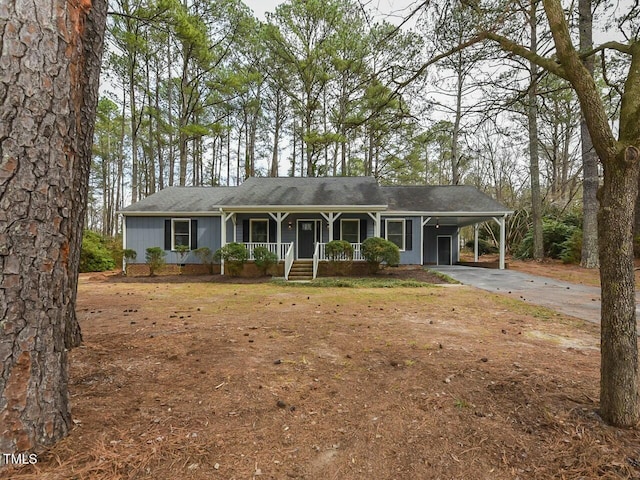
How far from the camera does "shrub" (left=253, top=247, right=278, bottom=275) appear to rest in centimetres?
1166

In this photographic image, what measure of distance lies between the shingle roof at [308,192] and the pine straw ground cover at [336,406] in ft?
28.7

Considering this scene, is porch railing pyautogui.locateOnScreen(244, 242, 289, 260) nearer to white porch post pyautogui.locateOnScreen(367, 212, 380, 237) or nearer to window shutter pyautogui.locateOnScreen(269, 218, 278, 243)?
window shutter pyautogui.locateOnScreen(269, 218, 278, 243)

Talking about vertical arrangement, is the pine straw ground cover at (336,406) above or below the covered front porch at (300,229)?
below

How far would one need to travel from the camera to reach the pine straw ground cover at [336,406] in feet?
5.06

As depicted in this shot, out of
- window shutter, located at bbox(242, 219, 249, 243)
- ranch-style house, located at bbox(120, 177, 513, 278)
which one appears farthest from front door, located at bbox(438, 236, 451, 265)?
window shutter, located at bbox(242, 219, 249, 243)

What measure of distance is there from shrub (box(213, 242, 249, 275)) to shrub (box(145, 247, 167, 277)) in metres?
2.92

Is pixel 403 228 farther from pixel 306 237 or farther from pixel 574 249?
pixel 574 249

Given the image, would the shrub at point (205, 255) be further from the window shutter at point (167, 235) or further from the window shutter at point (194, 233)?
the window shutter at point (167, 235)

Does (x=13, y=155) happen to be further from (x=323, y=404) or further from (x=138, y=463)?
(x=323, y=404)

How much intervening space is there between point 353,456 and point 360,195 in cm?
1220

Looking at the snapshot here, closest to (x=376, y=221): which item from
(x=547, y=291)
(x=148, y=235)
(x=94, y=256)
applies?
(x=547, y=291)

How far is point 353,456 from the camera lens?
1633mm

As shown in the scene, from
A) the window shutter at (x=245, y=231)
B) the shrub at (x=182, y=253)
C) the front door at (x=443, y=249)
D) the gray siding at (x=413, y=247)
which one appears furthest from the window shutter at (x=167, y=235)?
the front door at (x=443, y=249)

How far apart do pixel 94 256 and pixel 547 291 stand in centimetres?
1761
